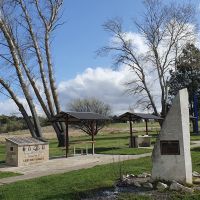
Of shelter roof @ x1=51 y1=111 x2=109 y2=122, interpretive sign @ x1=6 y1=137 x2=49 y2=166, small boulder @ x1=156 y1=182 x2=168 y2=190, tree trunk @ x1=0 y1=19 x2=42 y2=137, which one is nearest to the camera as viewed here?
small boulder @ x1=156 y1=182 x2=168 y2=190

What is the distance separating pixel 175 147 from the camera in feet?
32.2

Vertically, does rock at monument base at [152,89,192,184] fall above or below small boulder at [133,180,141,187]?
above

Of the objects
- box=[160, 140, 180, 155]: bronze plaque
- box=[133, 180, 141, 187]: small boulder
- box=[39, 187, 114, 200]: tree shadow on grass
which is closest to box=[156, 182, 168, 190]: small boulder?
box=[133, 180, 141, 187]: small boulder

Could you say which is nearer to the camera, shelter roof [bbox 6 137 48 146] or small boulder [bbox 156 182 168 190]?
small boulder [bbox 156 182 168 190]

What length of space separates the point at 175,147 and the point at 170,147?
0.40 feet

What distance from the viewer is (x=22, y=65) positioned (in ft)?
95.1

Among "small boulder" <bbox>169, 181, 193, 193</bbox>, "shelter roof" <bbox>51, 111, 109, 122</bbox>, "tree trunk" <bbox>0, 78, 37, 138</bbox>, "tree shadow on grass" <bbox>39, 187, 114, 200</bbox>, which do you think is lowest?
"tree shadow on grass" <bbox>39, 187, 114, 200</bbox>

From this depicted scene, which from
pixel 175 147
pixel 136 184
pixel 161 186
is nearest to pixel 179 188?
pixel 161 186

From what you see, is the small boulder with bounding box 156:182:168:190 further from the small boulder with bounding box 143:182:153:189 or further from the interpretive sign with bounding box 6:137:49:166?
the interpretive sign with bounding box 6:137:49:166

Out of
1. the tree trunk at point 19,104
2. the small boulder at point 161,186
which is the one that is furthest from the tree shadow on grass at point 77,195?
the tree trunk at point 19,104

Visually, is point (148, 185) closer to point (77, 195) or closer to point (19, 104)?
point (77, 195)

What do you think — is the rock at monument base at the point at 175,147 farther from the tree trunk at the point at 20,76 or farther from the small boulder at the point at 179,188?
the tree trunk at the point at 20,76

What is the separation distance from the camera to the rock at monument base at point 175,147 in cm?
979

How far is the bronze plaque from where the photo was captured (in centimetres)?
981
